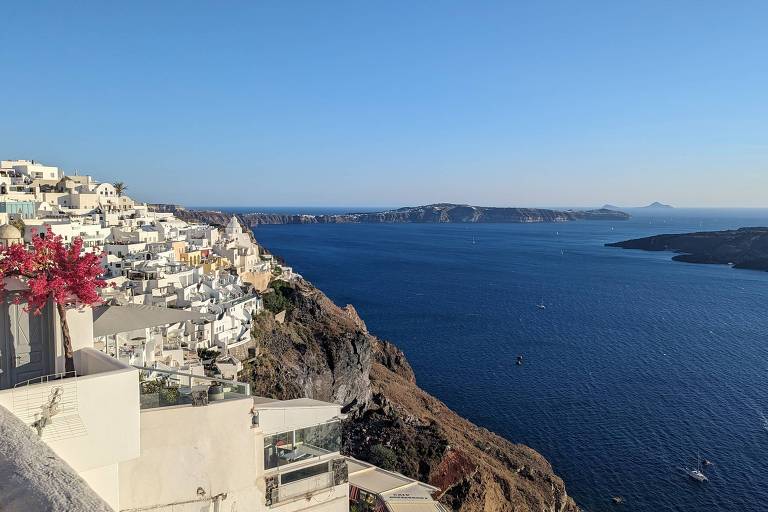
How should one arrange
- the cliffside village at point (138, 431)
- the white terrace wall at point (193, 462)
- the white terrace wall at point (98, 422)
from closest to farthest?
the cliffside village at point (138, 431), the white terrace wall at point (98, 422), the white terrace wall at point (193, 462)

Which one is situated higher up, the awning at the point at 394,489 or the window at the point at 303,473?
the window at the point at 303,473

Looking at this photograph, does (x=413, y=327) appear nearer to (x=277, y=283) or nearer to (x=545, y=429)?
(x=277, y=283)

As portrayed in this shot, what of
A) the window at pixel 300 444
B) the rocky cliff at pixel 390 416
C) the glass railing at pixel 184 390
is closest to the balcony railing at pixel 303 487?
the window at pixel 300 444

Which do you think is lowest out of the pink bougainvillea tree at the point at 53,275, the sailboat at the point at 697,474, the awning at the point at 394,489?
the sailboat at the point at 697,474

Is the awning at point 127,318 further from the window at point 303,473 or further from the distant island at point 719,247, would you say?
the distant island at point 719,247

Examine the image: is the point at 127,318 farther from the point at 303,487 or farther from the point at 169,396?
the point at 303,487

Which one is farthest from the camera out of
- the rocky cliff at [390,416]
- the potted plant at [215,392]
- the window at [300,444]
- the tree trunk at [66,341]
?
the rocky cliff at [390,416]

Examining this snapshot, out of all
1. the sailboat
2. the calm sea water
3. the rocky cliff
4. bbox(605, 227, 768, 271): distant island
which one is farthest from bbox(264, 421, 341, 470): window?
bbox(605, 227, 768, 271): distant island
